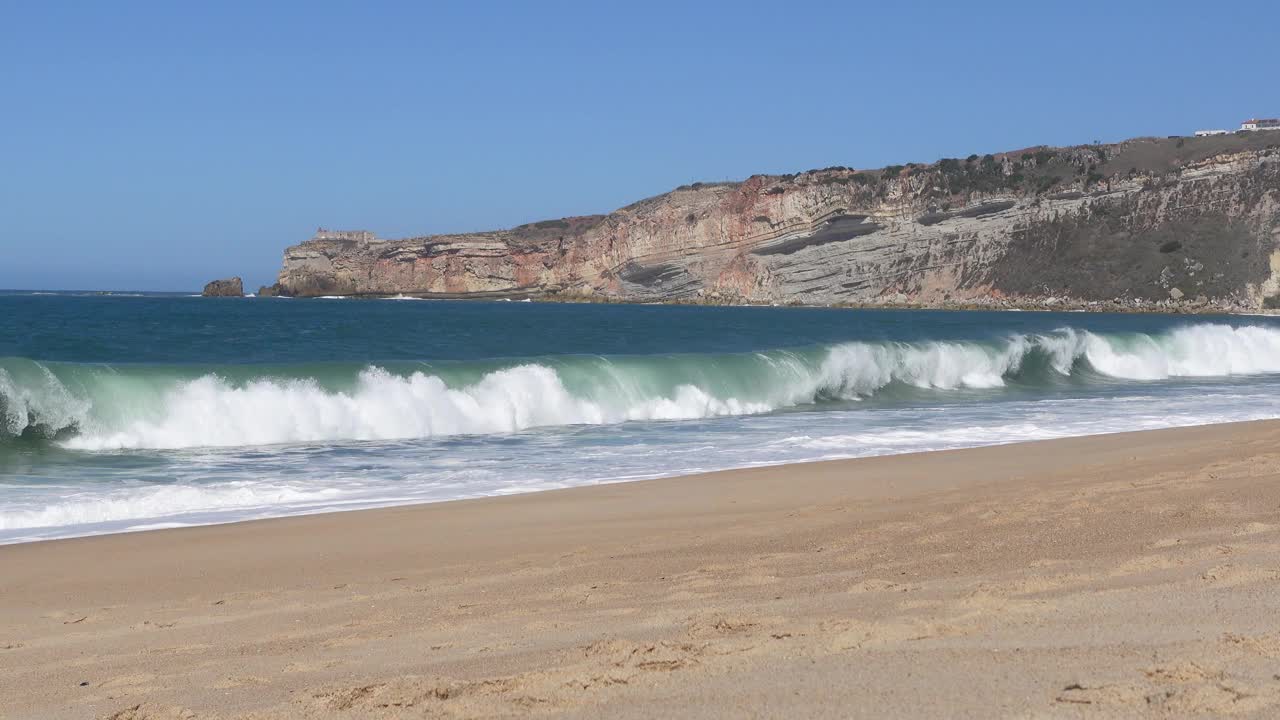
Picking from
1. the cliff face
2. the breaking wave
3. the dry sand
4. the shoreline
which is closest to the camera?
the dry sand

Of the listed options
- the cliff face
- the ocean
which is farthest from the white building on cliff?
the ocean

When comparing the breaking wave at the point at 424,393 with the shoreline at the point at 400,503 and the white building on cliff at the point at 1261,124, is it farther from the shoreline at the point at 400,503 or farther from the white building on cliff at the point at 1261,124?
the white building on cliff at the point at 1261,124

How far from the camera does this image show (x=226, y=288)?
483 ft

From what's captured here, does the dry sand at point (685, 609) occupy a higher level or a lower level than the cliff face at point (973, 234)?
lower

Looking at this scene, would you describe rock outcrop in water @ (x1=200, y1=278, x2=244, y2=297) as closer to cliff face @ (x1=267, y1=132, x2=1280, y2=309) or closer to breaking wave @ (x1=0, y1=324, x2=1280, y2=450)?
cliff face @ (x1=267, y1=132, x2=1280, y2=309)

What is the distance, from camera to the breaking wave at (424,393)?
15.2 metres

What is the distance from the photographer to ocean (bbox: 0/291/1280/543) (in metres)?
10.7

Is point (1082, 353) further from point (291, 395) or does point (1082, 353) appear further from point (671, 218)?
point (671, 218)

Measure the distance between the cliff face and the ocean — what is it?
61.0 m

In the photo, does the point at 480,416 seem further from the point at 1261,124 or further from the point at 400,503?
the point at 1261,124

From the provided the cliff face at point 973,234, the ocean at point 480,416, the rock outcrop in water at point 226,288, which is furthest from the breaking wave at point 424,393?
the rock outcrop in water at point 226,288

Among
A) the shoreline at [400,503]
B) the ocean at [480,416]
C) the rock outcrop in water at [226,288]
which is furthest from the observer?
the rock outcrop in water at [226,288]

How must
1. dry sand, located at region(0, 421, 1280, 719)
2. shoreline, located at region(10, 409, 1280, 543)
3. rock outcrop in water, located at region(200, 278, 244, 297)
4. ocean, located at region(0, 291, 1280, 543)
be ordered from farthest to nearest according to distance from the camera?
rock outcrop in water, located at region(200, 278, 244, 297)
ocean, located at region(0, 291, 1280, 543)
shoreline, located at region(10, 409, 1280, 543)
dry sand, located at region(0, 421, 1280, 719)

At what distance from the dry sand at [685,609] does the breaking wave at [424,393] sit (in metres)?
7.34
